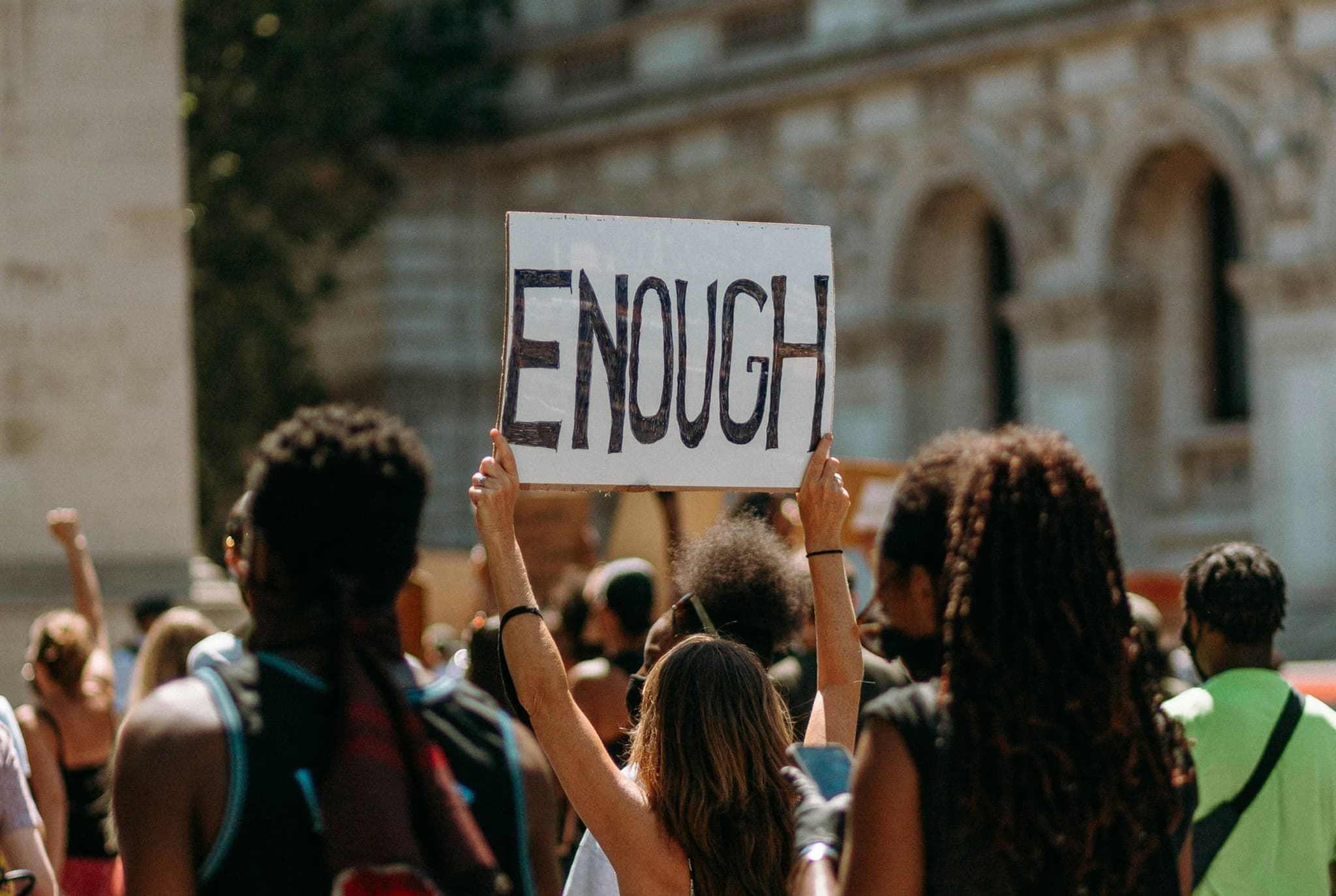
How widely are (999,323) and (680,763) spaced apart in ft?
55.1

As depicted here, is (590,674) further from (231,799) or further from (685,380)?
(231,799)

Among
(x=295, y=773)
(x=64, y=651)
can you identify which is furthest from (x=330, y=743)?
→ (x=64, y=651)

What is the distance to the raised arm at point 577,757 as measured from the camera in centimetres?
354

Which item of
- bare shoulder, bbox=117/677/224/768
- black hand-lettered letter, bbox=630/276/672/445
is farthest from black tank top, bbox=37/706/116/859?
bare shoulder, bbox=117/677/224/768

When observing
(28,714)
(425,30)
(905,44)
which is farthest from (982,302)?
(28,714)

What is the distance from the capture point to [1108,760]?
2.87 metres

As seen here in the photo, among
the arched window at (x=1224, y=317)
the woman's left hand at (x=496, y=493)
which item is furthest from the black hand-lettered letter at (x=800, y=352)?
the arched window at (x=1224, y=317)

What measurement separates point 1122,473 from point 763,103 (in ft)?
17.1

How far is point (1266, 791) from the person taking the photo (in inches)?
163

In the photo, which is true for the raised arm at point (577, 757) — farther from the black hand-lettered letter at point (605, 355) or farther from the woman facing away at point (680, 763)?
the black hand-lettered letter at point (605, 355)

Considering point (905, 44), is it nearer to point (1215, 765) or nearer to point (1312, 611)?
point (1312, 611)

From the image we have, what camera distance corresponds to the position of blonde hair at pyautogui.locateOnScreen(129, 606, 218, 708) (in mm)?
6027

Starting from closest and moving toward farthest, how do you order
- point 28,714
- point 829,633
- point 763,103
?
point 829,633 < point 28,714 < point 763,103

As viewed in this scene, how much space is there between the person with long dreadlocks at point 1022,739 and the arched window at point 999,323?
17.0m
